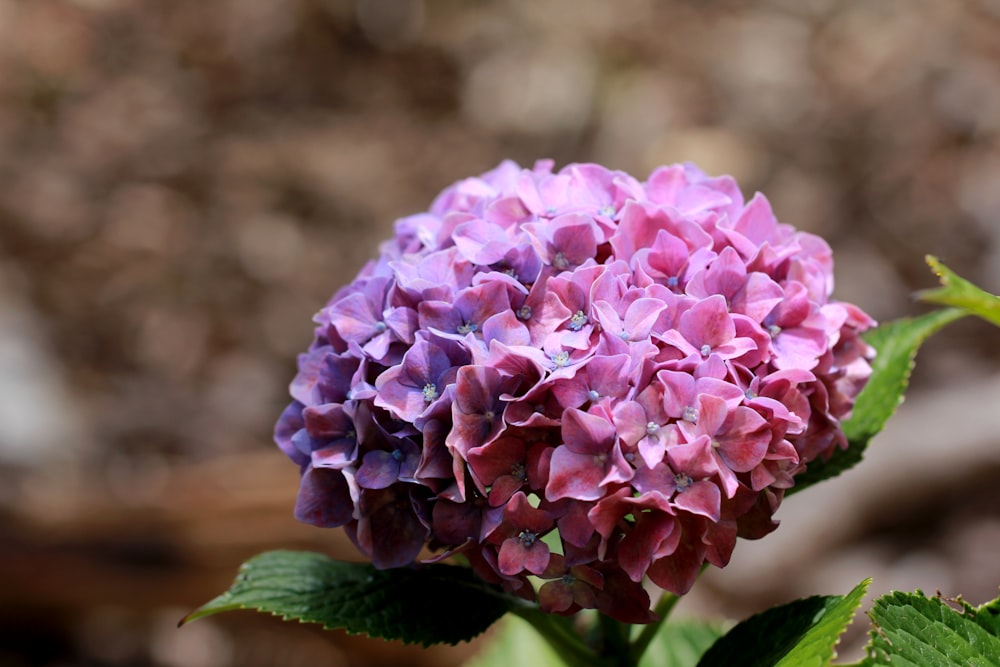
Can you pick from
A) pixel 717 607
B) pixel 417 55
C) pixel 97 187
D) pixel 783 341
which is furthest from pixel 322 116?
pixel 783 341

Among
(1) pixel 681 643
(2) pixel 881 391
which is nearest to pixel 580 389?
(2) pixel 881 391

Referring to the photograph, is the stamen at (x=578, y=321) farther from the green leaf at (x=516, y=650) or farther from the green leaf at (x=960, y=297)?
the green leaf at (x=516, y=650)

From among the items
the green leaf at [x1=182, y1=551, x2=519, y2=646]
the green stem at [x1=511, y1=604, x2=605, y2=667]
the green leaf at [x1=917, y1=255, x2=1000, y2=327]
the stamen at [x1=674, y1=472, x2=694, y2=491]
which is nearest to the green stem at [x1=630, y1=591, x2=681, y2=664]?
the green stem at [x1=511, y1=604, x2=605, y2=667]

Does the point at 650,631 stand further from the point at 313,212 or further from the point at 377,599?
the point at 313,212

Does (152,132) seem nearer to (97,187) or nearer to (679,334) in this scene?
(97,187)

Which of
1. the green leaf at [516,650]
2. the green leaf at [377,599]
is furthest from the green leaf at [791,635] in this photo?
the green leaf at [516,650]

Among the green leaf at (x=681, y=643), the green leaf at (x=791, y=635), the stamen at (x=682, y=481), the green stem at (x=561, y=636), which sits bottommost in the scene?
the green leaf at (x=681, y=643)

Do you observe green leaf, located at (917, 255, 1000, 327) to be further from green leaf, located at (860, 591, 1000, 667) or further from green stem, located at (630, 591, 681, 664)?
green stem, located at (630, 591, 681, 664)
